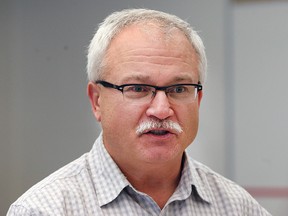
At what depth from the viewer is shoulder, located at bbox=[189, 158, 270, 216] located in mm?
1465

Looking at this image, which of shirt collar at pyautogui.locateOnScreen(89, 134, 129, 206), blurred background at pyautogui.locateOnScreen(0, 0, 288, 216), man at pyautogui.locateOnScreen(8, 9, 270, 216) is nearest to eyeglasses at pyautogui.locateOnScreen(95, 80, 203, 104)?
man at pyautogui.locateOnScreen(8, 9, 270, 216)

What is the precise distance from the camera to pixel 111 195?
131 cm

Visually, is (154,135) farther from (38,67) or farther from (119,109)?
(38,67)

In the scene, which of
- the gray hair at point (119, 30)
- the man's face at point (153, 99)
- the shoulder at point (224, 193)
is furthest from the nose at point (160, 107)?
the shoulder at point (224, 193)

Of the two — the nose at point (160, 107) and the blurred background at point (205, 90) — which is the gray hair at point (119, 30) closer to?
the nose at point (160, 107)

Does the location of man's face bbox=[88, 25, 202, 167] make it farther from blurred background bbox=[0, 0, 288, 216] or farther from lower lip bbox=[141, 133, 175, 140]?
blurred background bbox=[0, 0, 288, 216]

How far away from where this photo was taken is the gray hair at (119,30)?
54.0 inches

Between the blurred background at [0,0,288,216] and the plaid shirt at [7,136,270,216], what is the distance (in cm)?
→ 95

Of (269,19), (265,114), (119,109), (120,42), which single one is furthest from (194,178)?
(269,19)

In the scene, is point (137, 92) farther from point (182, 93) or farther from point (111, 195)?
point (111, 195)

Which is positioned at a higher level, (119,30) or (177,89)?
(119,30)

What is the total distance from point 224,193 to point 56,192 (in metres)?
0.52

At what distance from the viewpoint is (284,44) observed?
8.09 ft

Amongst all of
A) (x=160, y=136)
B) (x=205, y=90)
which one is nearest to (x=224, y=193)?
(x=160, y=136)
